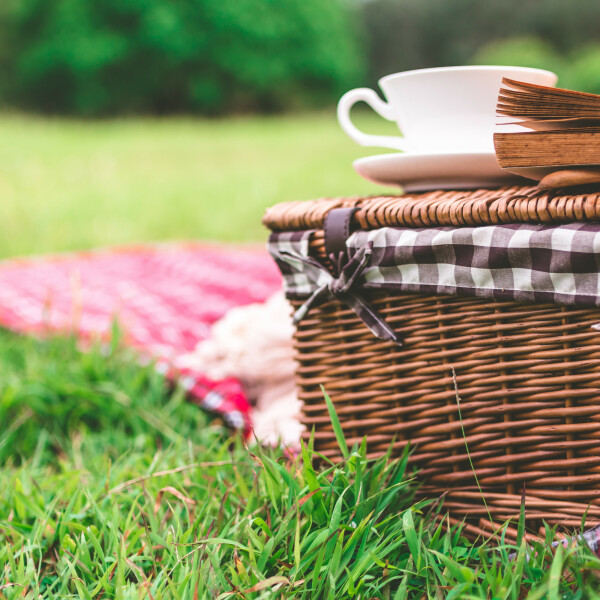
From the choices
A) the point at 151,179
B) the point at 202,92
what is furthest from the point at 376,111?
the point at 202,92

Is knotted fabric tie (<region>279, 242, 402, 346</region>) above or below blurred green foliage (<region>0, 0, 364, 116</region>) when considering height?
below

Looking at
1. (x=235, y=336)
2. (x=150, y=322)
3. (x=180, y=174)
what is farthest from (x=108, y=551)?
(x=180, y=174)

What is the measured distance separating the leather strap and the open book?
250 millimetres

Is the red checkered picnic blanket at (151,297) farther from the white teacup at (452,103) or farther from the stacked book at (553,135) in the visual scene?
the stacked book at (553,135)

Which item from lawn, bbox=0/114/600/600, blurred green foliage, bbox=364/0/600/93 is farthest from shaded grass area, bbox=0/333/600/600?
blurred green foliage, bbox=364/0/600/93

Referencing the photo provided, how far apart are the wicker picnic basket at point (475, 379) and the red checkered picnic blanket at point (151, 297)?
1.70 ft

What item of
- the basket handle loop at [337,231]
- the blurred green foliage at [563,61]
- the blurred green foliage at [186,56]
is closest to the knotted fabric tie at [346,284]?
the basket handle loop at [337,231]

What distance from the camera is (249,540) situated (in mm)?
850

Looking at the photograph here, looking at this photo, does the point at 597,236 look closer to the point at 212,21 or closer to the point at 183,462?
the point at 183,462

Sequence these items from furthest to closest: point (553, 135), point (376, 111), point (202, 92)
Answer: point (202, 92)
point (376, 111)
point (553, 135)

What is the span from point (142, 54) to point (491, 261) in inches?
672

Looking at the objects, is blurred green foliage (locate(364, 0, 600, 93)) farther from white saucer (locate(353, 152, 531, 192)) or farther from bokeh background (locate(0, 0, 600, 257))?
white saucer (locate(353, 152, 531, 192))

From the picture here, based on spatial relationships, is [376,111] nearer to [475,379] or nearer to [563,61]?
[475,379]

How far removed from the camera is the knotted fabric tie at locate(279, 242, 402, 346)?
0.97 meters
